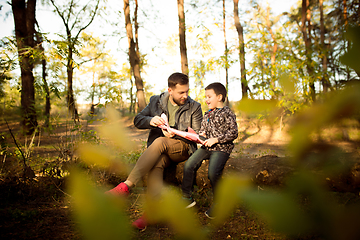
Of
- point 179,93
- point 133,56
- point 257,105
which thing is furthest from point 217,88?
point 133,56

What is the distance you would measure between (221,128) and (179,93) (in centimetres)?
73

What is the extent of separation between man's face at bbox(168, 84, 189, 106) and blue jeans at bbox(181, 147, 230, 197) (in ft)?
2.42

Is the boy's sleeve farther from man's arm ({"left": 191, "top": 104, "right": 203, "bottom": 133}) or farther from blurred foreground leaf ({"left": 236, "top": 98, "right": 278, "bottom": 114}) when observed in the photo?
blurred foreground leaf ({"left": 236, "top": 98, "right": 278, "bottom": 114})

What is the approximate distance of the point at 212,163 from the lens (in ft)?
9.18

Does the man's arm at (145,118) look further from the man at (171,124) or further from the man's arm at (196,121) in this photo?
the man's arm at (196,121)

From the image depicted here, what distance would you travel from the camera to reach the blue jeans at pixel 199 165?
2.74m

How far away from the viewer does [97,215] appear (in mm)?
285

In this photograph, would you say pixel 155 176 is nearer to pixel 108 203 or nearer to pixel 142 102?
pixel 108 203

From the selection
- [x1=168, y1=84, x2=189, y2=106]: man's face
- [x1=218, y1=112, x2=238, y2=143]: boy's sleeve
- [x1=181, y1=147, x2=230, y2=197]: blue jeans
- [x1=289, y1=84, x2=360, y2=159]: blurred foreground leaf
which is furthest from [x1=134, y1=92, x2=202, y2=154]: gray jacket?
[x1=289, y1=84, x2=360, y2=159]: blurred foreground leaf

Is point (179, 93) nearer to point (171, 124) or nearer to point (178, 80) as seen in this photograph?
point (178, 80)

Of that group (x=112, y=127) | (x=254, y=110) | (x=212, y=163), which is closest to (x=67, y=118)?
(x=212, y=163)

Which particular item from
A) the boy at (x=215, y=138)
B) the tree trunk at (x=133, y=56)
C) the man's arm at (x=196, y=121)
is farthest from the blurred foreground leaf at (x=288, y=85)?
the tree trunk at (x=133, y=56)

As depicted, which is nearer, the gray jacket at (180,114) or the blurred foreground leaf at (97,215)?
the blurred foreground leaf at (97,215)

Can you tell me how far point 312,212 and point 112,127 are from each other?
0.42m
